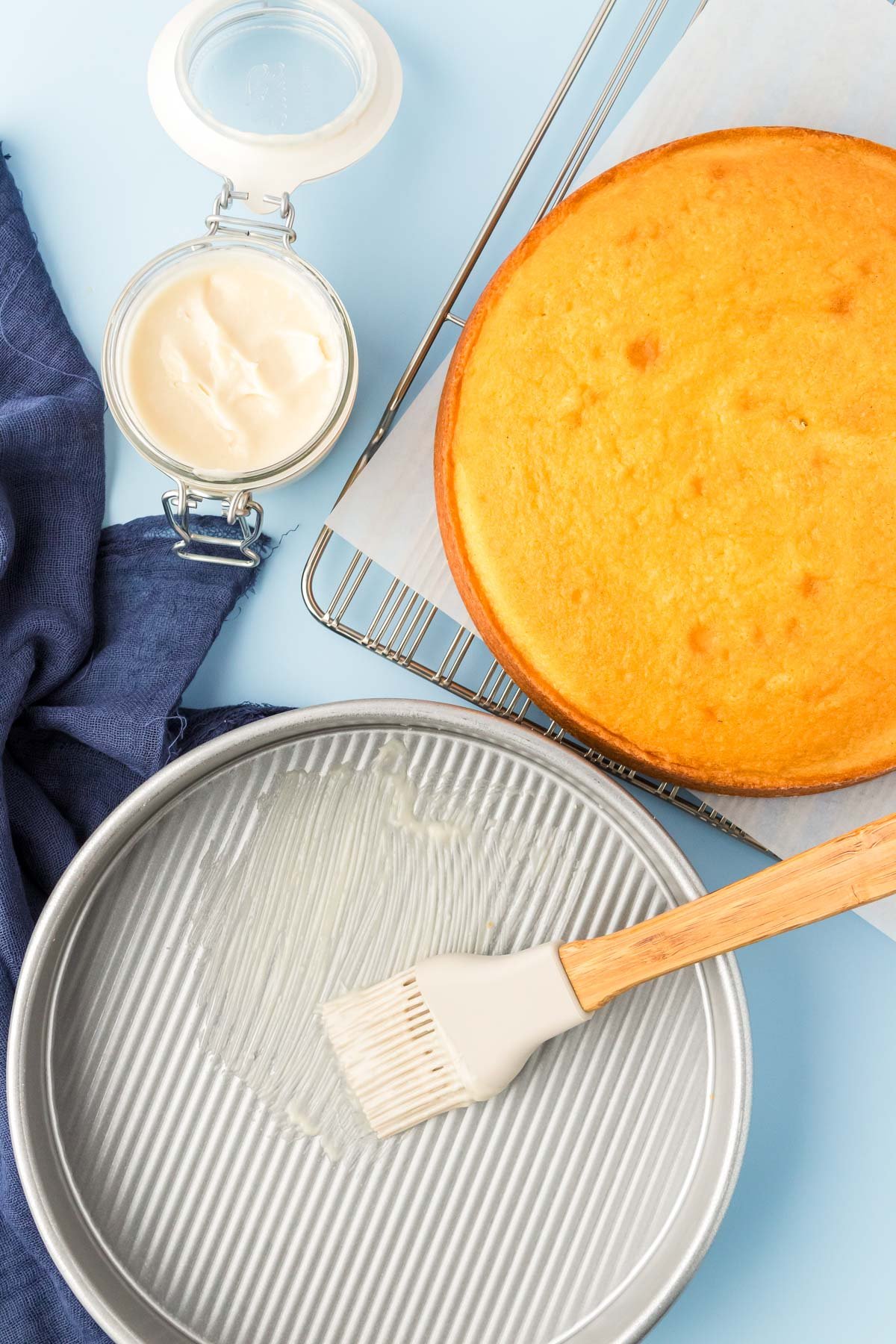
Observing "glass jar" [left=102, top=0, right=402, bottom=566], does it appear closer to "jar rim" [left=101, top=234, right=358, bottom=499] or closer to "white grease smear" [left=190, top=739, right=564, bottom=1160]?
"jar rim" [left=101, top=234, right=358, bottom=499]

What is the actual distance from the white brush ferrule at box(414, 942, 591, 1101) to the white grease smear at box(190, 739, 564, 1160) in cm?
5

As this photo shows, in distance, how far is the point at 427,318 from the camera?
1.05 m

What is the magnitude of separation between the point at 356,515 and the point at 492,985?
446 mm

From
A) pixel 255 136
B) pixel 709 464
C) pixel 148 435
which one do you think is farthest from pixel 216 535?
pixel 709 464

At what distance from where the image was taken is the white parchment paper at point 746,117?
94 centimetres

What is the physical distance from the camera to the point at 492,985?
85 cm

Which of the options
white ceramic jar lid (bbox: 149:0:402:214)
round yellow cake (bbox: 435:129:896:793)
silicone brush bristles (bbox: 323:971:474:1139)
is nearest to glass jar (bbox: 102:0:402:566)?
white ceramic jar lid (bbox: 149:0:402:214)

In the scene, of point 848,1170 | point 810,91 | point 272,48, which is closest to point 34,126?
point 272,48

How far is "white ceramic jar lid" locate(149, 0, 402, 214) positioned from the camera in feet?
3.15

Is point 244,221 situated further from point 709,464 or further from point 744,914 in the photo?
point 744,914

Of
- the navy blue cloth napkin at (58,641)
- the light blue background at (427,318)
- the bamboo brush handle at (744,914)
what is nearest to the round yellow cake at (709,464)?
the bamboo brush handle at (744,914)

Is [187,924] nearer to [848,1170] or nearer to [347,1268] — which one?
[347,1268]

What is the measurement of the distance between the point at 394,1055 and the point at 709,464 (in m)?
0.57

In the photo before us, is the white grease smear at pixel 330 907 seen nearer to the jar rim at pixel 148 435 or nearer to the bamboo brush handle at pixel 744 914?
the bamboo brush handle at pixel 744 914
